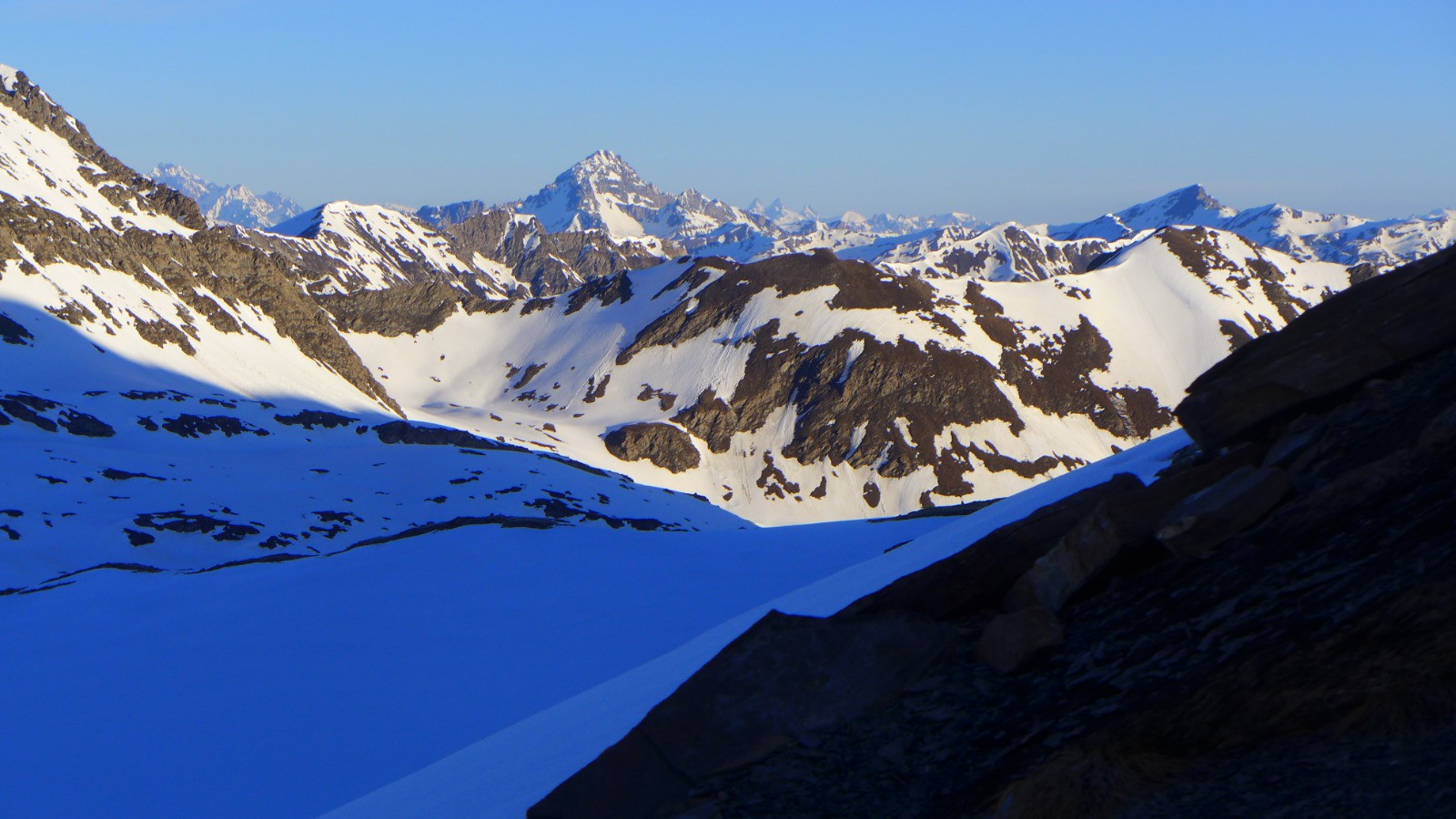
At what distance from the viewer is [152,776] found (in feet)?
42.9

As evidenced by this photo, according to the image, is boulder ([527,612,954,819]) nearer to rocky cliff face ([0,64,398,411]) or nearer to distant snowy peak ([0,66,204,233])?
rocky cliff face ([0,64,398,411])

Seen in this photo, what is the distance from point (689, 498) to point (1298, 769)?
219ft

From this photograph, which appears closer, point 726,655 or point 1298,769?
point 1298,769

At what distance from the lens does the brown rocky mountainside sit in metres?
5.86

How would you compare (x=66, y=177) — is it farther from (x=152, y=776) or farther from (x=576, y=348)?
(x=152, y=776)

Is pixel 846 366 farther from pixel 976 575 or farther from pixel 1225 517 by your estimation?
pixel 1225 517

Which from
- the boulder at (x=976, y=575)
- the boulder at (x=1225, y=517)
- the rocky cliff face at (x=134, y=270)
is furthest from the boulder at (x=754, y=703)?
the rocky cliff face at (x=134, y=270)

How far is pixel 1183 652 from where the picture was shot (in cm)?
682

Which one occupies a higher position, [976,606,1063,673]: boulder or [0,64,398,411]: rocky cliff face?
[0,64,398,411]: rocky cliff face

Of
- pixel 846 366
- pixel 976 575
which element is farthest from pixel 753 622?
pixel 846 366

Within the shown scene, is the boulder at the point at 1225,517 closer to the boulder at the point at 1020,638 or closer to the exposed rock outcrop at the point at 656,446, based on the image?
the boulder at the point at 1020,638

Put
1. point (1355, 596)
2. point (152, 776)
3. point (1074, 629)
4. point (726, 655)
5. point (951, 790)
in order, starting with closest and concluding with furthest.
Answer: point (1355, 596)
point (951, 790)
point (1074, 629)
point (726, 655)
point (152, 776)

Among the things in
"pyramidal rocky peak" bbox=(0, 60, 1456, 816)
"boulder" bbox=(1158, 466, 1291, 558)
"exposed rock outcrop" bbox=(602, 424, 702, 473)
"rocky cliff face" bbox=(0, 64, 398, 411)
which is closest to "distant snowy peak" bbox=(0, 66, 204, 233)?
"rocky cliff face" bbox=(0, 64, 398, 411)

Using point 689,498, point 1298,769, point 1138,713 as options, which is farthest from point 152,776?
point 689,498
